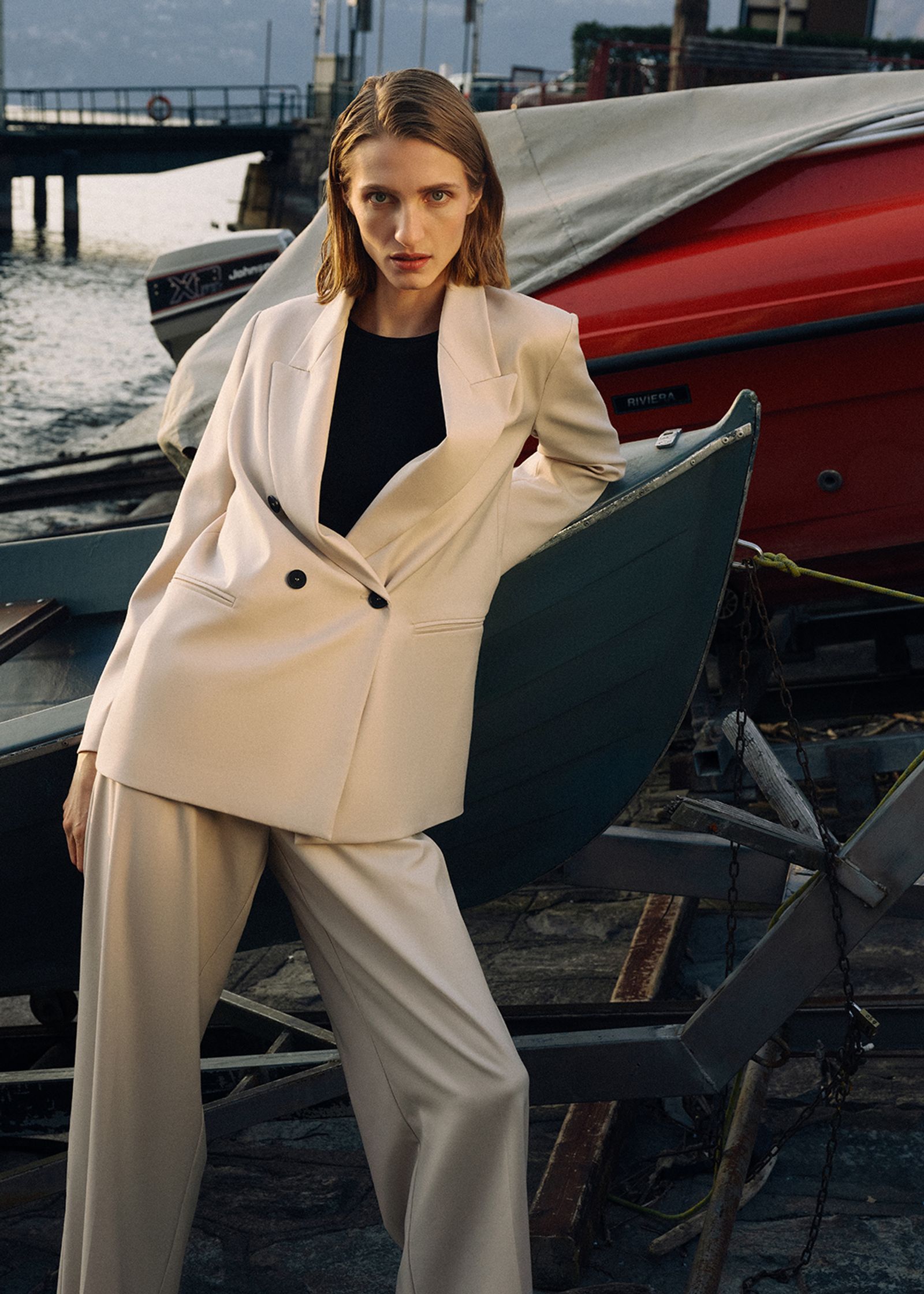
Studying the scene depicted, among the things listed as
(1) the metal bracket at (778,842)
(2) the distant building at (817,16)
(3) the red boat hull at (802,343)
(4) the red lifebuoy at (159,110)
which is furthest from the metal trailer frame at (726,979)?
(4) the red lifebuoy at (159,110)

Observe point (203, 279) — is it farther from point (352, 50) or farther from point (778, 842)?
point (352, 50)

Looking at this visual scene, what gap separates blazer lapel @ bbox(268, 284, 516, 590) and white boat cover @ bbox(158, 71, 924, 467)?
2.08 metres

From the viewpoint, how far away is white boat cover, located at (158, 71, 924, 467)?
378cm

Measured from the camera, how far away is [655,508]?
220 centimetres

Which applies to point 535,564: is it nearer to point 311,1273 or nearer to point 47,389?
point 311,1273

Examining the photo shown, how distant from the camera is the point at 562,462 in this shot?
6.77 feet

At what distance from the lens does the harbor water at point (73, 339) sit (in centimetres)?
1138

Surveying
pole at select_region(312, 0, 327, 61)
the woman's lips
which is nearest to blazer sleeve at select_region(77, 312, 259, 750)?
the woman's lips

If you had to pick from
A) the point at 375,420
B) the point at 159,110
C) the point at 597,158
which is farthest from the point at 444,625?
the point at 159,110

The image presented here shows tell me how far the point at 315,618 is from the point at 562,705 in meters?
0.79

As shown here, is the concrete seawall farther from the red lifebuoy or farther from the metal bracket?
the metal bracket

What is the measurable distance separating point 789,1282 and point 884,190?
285cm

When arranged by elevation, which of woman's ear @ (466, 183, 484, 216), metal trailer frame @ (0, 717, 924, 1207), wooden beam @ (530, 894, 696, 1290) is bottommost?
wooden beam @ (530, 894, 696, 1290)

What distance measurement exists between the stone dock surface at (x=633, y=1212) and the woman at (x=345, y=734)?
22.4 inches
